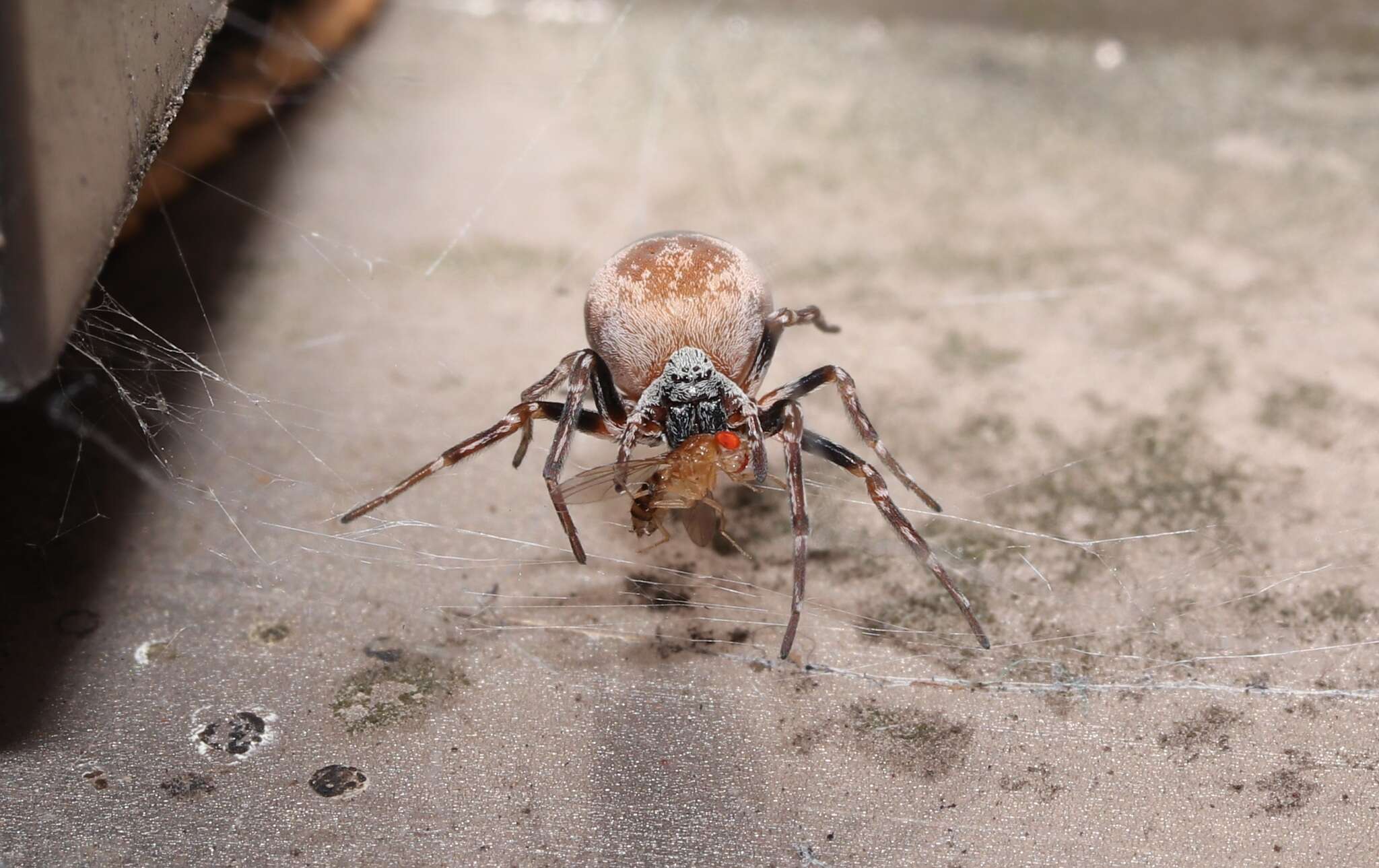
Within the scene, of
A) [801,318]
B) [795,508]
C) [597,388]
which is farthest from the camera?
[801,318]

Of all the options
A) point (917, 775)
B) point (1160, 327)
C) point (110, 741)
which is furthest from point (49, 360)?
point (1160, 327)

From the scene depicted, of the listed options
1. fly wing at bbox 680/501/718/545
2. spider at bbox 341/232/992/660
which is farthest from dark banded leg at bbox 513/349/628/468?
fly wing at bbox 680/501/718/545

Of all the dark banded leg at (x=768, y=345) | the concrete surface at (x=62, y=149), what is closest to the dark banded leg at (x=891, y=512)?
the dark banded leg at (x=768, y=345)

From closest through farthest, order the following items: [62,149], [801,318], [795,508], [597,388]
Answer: [62,149] → [795,508] → [597,388] → [801,318]

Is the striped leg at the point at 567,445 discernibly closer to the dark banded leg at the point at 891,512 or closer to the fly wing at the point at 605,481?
the fly wing at the point at 605,481

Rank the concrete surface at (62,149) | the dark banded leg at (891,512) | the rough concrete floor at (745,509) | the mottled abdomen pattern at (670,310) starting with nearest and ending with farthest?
1. the concrete surface at (62,149)
2. the rough concrete floor at (745,509)
3. the dark banded leg at (891,512)
4. the mottled abdomen pattern at (670,310)

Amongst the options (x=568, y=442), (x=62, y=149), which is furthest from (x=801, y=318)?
(x=62, y=149)

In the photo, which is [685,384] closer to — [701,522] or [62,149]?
[701,522]

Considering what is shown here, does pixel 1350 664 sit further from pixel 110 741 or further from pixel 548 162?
pixel 548 162
